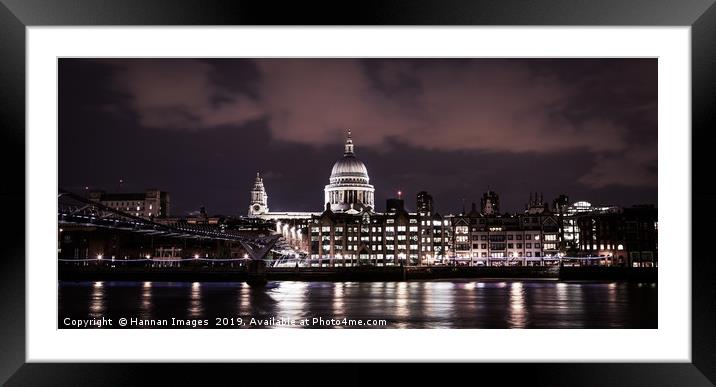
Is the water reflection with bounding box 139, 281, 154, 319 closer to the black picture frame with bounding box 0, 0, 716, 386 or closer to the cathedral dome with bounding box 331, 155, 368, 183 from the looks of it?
the black picture frame with bounding box 0, 0, 716, 386

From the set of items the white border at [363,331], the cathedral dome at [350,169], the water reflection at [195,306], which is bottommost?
the water reflection at [195,306]

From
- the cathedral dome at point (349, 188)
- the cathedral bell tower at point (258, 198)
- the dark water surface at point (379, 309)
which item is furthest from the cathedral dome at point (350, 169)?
the dark water surface at point (379, 309)

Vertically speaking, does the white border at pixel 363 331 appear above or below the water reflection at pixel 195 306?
above
